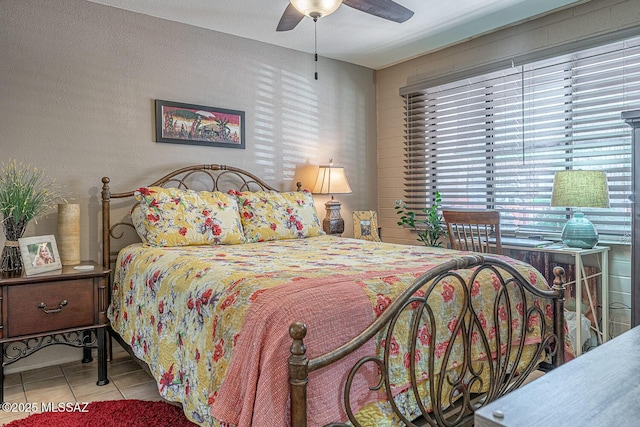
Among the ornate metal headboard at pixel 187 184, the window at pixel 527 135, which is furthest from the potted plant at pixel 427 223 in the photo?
the ornate metal headboard at pixel 187 184

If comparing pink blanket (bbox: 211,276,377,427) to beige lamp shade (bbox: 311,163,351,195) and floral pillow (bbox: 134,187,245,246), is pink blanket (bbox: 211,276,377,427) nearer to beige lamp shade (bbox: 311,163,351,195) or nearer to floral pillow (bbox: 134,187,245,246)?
floral pillow (bbox: 134,187,245,246)

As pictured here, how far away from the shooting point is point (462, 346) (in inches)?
69.2

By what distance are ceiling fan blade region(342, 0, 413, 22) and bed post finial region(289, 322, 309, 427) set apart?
1.91 m

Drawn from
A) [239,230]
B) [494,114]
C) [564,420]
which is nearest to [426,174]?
[494,114]

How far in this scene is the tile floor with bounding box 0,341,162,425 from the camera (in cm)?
239

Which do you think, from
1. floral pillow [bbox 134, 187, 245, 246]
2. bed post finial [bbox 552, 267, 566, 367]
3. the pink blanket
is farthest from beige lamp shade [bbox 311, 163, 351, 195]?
the pink blanket

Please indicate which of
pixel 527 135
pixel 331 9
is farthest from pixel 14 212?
pixel 527 135

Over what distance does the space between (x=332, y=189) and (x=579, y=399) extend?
10.7 ft

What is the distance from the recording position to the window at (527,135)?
2.95 m

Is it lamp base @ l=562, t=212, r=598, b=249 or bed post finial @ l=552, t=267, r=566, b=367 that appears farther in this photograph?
lamp base @ l=562, t=212, r=598, b=249

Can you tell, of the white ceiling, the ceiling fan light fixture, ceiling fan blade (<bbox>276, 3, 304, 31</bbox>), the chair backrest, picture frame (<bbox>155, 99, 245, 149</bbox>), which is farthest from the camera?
picture frame (<bbox>155, 99, 245, 149</bbox>)

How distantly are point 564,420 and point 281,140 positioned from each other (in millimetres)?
3506

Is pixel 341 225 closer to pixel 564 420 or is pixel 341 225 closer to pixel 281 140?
pixel 281 140

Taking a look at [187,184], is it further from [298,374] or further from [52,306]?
[298,374]
